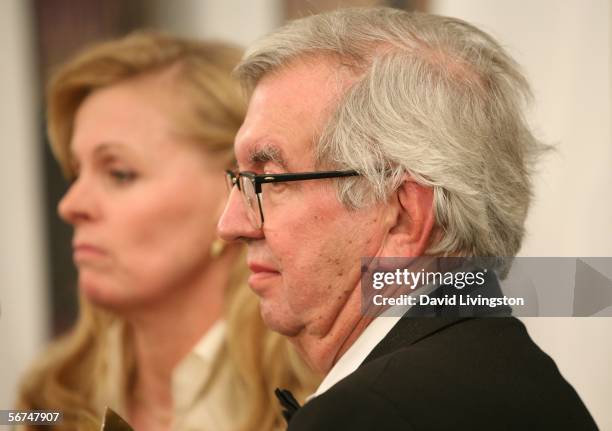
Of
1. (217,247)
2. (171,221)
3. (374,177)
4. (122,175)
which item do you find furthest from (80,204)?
(374,177)

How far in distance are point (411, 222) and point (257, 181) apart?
0.31 meters

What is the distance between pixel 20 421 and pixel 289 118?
3.77 feet

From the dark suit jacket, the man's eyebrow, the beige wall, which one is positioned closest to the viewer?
the dark suit jacket

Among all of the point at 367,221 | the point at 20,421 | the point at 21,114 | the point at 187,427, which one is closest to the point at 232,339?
the point at 187,427

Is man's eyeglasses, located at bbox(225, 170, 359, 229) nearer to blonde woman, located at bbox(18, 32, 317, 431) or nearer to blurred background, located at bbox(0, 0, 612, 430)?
blurred background, located at bbox(0, 0, 612, 430)

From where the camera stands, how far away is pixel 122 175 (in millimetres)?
2516

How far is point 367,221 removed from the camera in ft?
5.04

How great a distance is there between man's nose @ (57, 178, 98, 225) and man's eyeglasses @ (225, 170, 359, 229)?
0.95 meters

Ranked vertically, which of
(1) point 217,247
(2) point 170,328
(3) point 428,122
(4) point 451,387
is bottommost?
(2) point 170,328

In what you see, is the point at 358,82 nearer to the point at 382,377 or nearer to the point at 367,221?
the point at 367,221

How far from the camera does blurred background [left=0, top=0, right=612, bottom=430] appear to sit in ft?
7.95

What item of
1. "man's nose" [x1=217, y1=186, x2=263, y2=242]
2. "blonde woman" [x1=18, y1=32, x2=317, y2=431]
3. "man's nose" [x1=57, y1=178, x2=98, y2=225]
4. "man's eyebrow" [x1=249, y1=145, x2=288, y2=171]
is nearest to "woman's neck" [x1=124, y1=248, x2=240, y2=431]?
"blonde woman" [x1=18, y1=32, x2=317, y2=431]

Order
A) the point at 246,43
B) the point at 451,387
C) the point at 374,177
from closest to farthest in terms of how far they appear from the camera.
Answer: the point at 451,387 → the point at 374,177 → the point at 246,43

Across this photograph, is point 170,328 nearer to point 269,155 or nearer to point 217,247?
point 217,247
